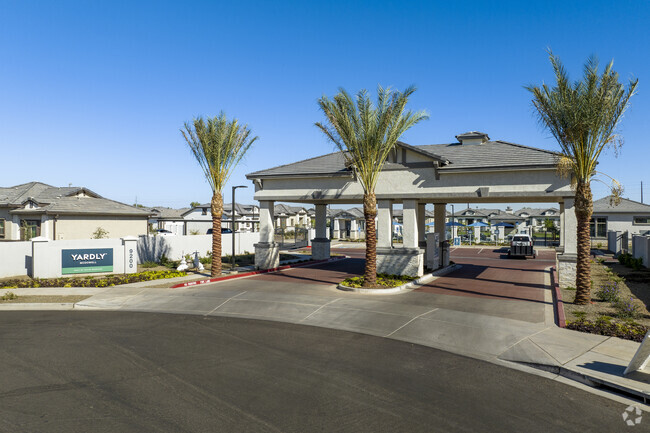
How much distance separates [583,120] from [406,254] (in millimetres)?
9523

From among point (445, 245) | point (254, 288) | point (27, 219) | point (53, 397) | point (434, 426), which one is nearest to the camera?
point (434, 426)

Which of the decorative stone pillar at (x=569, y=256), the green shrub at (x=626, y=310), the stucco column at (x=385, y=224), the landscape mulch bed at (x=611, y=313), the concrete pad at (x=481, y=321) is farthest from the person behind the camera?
the stucco column at (x=385, y=224)

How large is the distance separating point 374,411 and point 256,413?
1893 millimetres

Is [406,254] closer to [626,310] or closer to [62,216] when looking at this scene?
[626,310]

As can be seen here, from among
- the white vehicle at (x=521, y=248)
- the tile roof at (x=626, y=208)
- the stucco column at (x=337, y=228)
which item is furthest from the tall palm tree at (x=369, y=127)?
the stucco column at (x=337, y=228)

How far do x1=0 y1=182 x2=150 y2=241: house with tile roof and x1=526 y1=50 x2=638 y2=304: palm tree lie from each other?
31301mm

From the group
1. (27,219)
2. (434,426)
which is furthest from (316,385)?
(27,219)

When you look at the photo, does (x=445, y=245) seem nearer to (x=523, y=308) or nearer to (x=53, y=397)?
(x=523, y=308)

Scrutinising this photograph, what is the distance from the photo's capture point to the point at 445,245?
83.2 feet

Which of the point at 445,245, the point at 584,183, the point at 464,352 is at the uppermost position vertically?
the point at 584,183

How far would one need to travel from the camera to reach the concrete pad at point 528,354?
30.2 ft

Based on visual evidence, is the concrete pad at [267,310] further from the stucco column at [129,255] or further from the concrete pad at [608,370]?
the stucco column at [129,255]

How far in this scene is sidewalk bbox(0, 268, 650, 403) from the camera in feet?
29.8

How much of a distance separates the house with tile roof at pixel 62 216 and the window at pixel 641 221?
50392 millimetres
